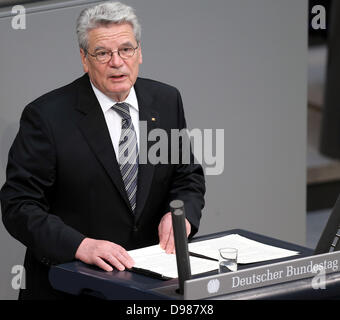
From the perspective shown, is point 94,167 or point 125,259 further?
point 94,167

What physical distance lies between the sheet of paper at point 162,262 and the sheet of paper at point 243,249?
0.09 meters

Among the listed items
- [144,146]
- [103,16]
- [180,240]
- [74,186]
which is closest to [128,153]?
[144,146]

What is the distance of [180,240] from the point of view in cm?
277

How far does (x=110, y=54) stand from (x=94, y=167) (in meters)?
0.41

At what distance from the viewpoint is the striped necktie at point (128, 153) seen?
3568 millimetres

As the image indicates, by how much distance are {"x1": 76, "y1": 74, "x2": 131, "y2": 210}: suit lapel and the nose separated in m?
0.17

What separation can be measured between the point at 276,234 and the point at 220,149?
636 mm

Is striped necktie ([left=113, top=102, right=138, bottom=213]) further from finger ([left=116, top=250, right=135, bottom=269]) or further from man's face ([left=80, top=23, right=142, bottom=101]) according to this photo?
finger ([left=116, top=250, right=135, bottom=269])

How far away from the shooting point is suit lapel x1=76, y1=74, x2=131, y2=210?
353 cm

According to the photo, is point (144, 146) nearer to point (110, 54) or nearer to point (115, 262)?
point (110, 54)

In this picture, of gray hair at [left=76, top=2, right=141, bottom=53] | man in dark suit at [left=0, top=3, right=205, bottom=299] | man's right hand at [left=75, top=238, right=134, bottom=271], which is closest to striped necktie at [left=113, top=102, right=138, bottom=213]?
man in dark suit at [left=0, top=3, right=205, bottom=299]

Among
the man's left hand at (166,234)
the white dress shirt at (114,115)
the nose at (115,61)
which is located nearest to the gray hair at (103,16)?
the nose at (115,61)

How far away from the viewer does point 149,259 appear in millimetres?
3209

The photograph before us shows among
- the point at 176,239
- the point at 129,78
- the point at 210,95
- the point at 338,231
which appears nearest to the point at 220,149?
the point at 210,95
